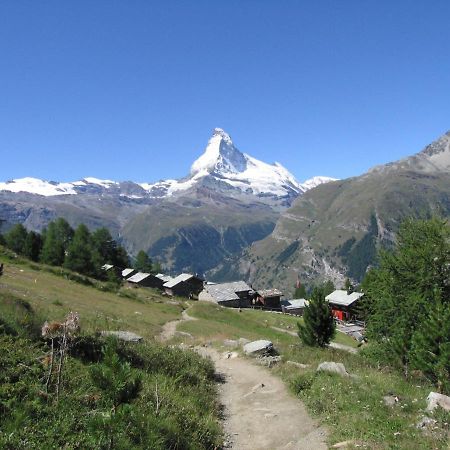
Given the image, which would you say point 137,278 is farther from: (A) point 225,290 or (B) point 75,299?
(B) point 75,299

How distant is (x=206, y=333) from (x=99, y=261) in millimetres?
52447

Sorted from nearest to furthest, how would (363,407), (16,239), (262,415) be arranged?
(363,407)
(262,415)
(16,239)

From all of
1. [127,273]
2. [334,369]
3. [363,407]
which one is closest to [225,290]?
[127,273]

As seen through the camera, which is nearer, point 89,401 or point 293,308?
point 89,401

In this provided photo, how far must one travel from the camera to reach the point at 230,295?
376 ft

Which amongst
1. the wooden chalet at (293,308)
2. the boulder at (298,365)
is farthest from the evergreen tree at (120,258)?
the boulder at (298,365)

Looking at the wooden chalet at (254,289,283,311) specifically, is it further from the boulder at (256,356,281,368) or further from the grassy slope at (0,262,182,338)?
the boulder at (256,356,281,368)

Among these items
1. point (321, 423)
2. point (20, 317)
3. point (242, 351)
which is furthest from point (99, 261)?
point (321, 423)

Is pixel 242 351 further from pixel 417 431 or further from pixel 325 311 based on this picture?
pixel 417 431

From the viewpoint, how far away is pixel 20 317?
1891cm

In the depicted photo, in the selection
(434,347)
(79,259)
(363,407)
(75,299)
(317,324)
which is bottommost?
(75,299)

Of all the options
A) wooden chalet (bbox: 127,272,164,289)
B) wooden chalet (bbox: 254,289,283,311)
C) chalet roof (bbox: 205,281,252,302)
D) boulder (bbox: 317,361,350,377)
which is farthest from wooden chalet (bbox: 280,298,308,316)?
boulder (bbox: 317,361,350,377)

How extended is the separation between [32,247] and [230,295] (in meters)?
52.5

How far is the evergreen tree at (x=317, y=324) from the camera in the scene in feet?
118
